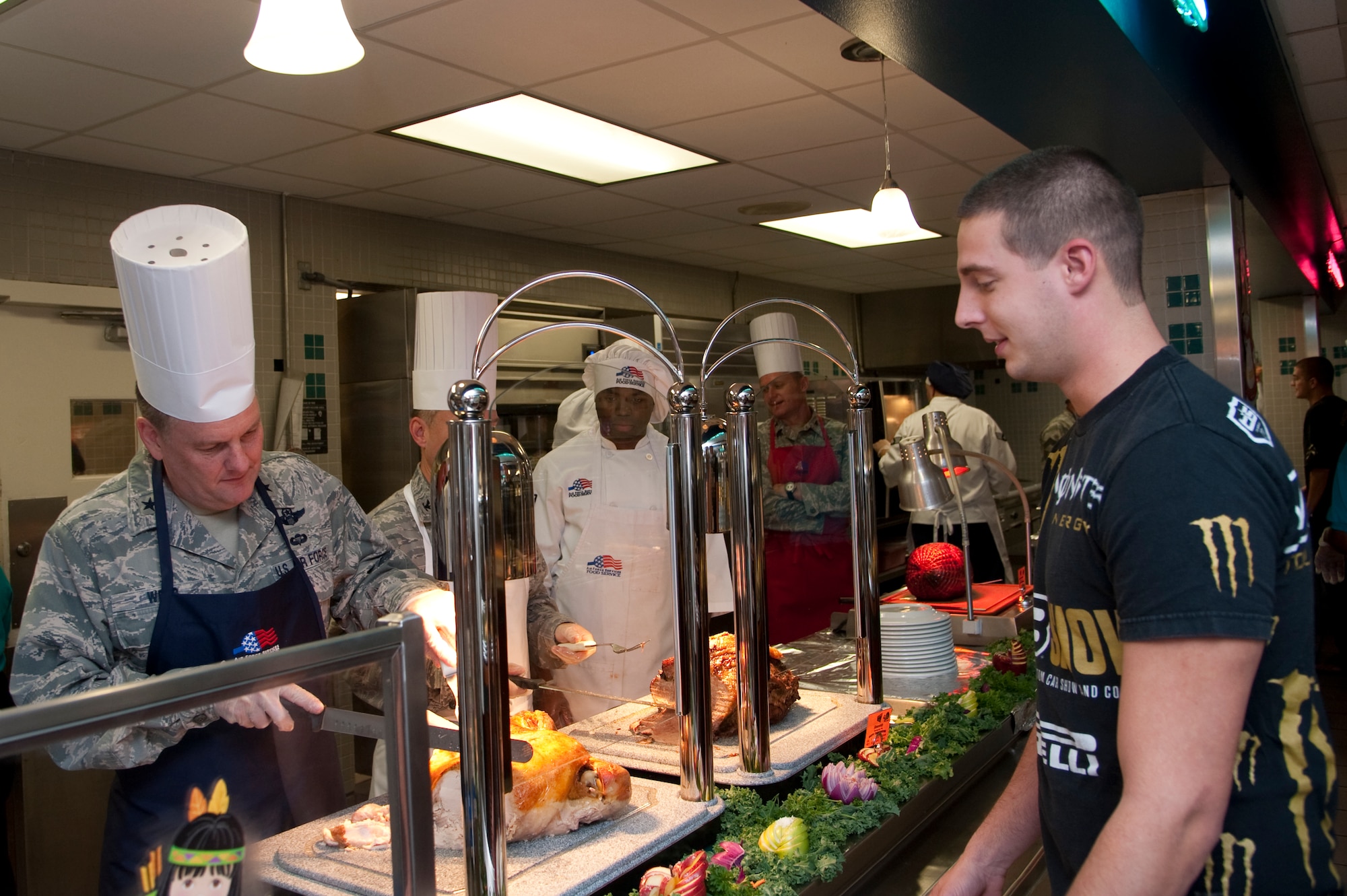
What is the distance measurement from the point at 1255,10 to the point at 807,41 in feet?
4.49

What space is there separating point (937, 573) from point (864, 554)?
1159 millimetres

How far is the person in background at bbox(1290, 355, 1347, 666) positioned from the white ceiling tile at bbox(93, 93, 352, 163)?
17.5 ft

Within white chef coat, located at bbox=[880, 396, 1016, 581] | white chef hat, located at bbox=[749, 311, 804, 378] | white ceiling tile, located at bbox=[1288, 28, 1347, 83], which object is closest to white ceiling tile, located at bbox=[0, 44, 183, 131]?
white chef hat, located at bbox=[749, 311, 804, 378]

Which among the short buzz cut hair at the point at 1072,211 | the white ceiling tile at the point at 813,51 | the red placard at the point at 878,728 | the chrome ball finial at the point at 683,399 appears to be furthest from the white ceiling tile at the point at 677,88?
the short buzz cut hair at the point at 1072,211

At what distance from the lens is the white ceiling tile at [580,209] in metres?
5.12

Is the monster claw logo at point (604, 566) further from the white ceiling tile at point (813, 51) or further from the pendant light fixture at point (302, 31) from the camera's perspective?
the pendant light fixture at point (302, 31)

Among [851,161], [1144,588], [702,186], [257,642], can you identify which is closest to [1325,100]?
[851,161]

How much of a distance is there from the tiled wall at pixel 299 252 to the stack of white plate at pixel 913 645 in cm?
318

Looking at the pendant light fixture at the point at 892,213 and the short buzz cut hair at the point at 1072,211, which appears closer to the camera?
the short buzz cut hair at the point at 1072,211

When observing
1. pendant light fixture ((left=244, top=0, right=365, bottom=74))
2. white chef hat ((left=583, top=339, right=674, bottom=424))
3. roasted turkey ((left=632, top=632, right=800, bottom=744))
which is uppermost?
pendant light fixture ((left=244, top=0, right=365, bottom=74))

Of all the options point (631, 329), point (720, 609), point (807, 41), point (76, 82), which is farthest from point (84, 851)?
point (631, 329)

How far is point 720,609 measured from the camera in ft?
6.82

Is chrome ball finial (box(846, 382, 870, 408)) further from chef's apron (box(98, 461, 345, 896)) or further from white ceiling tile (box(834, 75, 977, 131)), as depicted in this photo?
→ white ceiling tile (box(834, 75, 977, 131))

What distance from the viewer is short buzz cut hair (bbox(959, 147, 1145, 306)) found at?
43.0 inches
